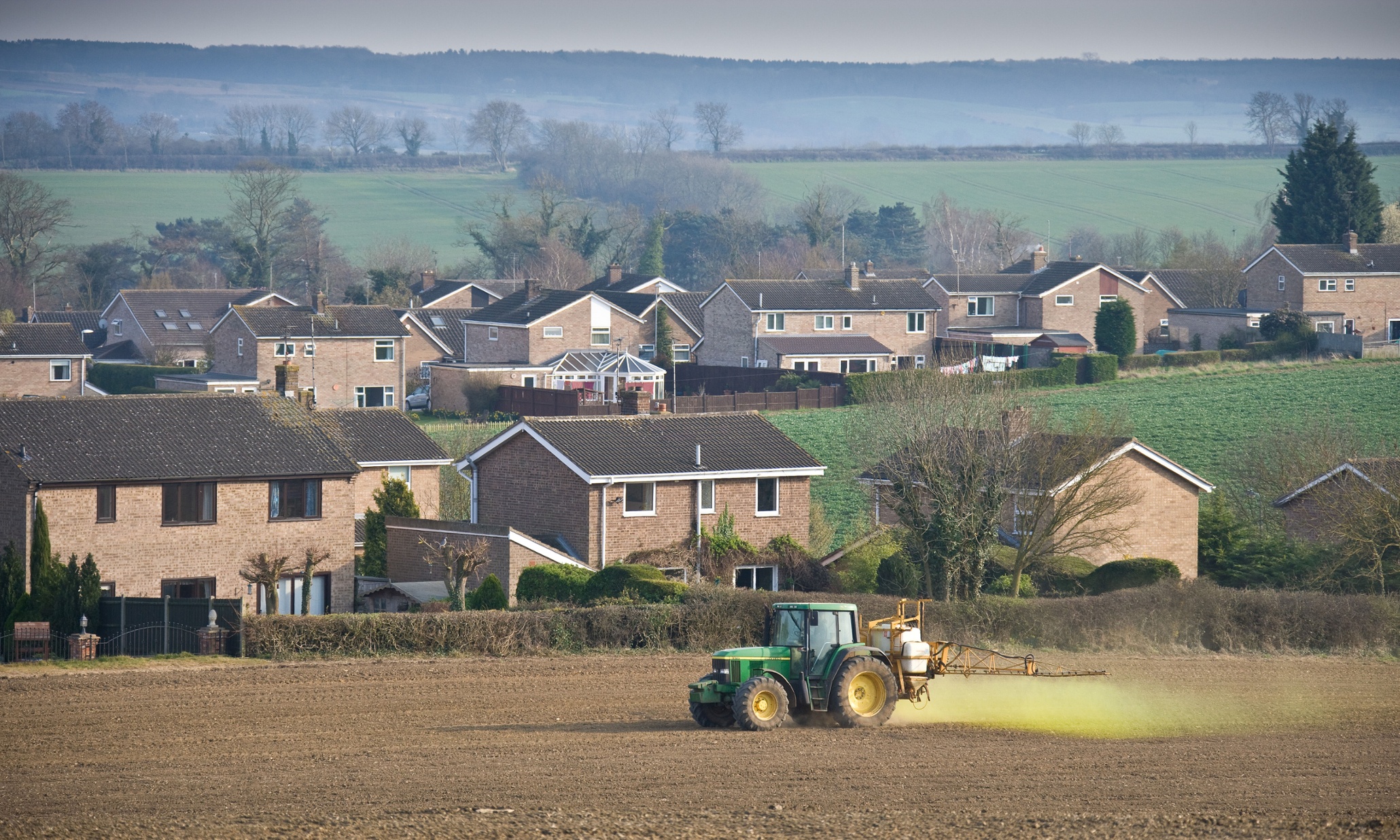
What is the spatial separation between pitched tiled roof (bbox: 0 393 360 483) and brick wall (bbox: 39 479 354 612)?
40cm

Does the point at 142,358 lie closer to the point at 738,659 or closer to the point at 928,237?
the point at 738,659

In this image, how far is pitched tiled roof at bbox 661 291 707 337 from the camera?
93000mm

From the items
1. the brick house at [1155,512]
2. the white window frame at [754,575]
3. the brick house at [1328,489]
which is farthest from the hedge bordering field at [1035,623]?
the white window frame at [754,575]

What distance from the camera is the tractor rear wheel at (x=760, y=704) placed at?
23.6 meters

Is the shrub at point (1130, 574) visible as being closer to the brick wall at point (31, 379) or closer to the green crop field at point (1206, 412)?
the green crop field at point (1206, 412)

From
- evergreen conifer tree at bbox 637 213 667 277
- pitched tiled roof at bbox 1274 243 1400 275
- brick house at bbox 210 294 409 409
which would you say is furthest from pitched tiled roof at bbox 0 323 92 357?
evergreen conifer tree at bbox 637 213 667 277

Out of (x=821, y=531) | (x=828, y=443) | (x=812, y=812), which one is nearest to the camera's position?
(x=812, y=812)

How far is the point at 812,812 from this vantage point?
18.6m

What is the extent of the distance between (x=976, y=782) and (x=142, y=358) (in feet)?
261

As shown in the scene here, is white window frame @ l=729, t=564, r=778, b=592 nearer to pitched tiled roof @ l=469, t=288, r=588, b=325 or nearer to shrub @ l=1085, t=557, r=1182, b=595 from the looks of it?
shrub @ l=1085, t=557, r=1182, b=595

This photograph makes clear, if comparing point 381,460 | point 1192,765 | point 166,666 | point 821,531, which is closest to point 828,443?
point 821,531

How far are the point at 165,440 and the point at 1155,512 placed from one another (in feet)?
81.5

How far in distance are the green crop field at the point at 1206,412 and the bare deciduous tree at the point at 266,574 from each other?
18601mm

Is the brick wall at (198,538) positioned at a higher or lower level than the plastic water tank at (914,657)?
higher
